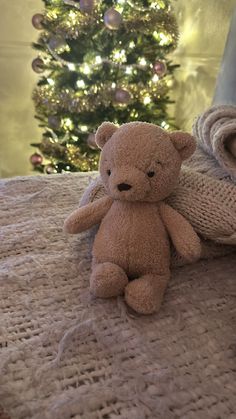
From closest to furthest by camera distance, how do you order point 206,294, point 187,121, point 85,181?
1. point 206,294
2. point 85,181
3. point 187,121

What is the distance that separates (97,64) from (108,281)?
3.76ft

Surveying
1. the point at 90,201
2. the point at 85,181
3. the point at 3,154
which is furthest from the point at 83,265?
the point at 3,154

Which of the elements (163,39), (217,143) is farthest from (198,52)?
(217,143)

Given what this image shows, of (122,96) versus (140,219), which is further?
(122,96)

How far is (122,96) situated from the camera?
4.90ft

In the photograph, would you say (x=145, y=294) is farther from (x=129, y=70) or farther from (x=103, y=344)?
(x=129, y=70)

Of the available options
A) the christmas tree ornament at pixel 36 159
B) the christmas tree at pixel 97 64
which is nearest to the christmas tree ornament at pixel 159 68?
the christmas tree at pixel 97 64

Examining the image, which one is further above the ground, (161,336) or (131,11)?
(131,11)

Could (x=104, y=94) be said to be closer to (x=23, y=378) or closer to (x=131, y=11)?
(x=131, y=11)

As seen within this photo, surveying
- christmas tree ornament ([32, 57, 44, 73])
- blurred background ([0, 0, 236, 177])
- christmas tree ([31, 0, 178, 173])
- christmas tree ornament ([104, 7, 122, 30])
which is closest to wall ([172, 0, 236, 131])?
blurred background ([0, 0, 236, 177])

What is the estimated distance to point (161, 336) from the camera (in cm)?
49

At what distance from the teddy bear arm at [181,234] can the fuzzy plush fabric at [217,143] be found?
0.11 m

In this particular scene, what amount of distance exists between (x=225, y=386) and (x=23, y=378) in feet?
0.66

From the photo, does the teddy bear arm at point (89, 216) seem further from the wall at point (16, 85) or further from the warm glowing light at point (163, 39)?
the wall at point (16, 85)
